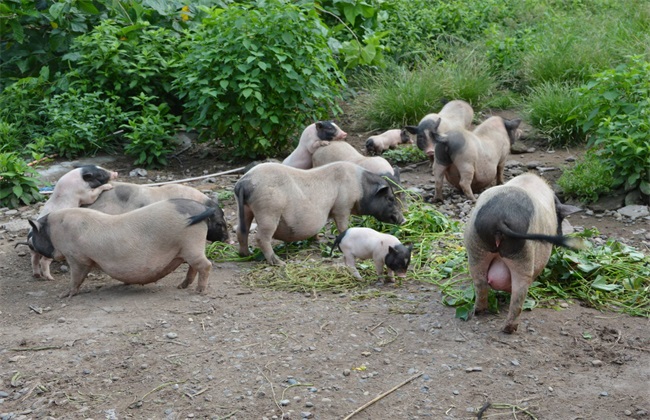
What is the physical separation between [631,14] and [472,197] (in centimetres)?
607

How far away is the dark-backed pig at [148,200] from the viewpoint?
7266 mm

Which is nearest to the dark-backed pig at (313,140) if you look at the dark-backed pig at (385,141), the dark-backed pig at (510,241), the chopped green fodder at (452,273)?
the chopped green fodder at (452,273)

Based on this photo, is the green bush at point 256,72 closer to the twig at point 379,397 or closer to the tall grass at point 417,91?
the tall grass at point 417,91

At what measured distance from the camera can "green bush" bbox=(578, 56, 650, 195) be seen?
845 cm

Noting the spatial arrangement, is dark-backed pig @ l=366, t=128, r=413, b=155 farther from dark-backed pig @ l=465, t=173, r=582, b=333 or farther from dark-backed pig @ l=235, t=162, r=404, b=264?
dark-backed pig @ l=465, t=173, r=582, b=333

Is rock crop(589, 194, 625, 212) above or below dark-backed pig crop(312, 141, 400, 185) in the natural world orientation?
below

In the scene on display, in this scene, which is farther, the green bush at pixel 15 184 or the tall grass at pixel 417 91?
the tall grass at pixel 417 91

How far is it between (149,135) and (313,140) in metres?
2.18

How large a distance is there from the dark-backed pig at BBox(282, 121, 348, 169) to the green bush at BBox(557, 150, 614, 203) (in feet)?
7.82

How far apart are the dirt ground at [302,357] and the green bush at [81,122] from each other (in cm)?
369

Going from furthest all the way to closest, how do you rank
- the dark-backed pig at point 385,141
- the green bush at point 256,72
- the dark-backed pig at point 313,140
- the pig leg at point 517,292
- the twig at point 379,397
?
the dark-backed pig at point 385,141 < the green bush at point 256,72 < the dark-backed pig at point 313,140 < the pig leg at point 517,292 < the twig at point 379,397

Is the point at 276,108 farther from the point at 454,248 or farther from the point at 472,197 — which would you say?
the point at 454,248

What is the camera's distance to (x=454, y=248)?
24.2 ft

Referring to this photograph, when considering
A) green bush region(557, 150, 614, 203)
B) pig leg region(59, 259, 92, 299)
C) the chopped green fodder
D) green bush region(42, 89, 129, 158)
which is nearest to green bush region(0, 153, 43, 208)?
green bush region(42, 89, 129, 158)
